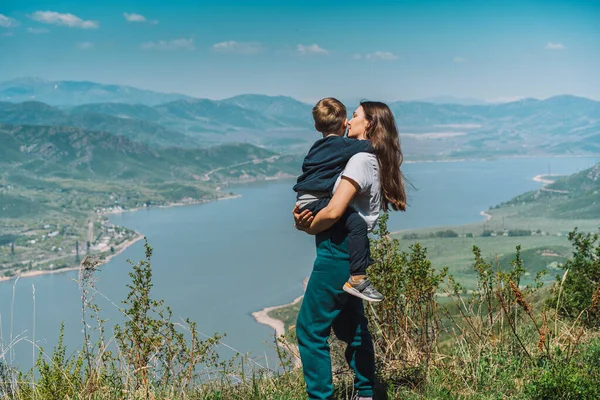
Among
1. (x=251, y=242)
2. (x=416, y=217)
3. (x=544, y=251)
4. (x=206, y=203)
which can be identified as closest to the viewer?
(x=544, y=251)

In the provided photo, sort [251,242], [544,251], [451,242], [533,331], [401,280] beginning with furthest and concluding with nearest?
1. [251,242]
2. [451,242]
3. [544,251]
4. [533,331]
5. [401,280]

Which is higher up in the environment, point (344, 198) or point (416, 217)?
point (344, 198)

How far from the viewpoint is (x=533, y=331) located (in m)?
3.41

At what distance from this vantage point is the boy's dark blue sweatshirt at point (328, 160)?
2.02m

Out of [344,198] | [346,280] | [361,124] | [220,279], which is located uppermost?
[361,124]

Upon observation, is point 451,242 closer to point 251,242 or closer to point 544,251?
point 544,251

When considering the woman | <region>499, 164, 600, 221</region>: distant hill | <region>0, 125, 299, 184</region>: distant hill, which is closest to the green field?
<region>499, 164, 600, 221</region>: distant hill

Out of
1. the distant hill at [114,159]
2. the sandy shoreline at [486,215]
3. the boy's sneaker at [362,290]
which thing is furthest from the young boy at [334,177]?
the distant hill at [114,159]

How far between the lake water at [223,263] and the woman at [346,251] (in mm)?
8931

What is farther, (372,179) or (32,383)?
(32,383)

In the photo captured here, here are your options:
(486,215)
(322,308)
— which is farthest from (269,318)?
(486,215)

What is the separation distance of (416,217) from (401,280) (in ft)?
267

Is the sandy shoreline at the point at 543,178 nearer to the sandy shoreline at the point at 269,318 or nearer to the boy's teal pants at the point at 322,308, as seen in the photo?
the sandy shoreline at the point at 269,318

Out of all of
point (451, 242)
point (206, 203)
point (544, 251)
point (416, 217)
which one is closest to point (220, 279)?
point (451, 242)
